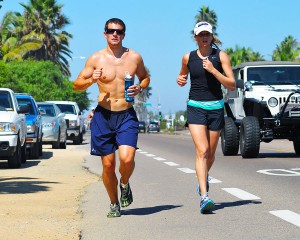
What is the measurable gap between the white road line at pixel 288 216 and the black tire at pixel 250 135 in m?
10.5

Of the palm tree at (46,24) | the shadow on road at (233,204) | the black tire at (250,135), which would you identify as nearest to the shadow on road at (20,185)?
the shadow on road at (233,204)

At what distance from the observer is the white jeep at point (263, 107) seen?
2041 centimetres

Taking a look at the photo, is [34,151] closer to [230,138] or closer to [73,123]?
[230,138]

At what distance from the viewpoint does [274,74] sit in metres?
21.8

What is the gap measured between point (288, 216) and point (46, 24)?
76083 mm

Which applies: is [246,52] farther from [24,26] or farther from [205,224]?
[205,224]

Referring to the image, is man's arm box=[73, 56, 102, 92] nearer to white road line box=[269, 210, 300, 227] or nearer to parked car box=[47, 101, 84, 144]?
white road line box=[269, 210, 300, 227]

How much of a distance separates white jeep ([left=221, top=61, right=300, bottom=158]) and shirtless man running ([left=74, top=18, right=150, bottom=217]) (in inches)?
398

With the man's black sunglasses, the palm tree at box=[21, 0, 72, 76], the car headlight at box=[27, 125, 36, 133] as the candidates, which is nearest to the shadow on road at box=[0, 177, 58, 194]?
the man's black sunglasses

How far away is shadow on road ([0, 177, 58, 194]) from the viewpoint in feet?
44.0

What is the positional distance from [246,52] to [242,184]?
286 feet

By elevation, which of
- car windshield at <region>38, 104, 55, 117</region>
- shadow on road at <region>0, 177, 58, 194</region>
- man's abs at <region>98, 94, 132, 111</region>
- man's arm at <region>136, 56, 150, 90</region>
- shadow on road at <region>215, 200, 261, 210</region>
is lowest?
shadow on road at <region>0, 177, 58, 194</region>

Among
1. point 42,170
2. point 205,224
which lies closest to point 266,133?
point 42,170

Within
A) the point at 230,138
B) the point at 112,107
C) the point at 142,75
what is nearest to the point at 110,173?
Result: the point at 112,107
